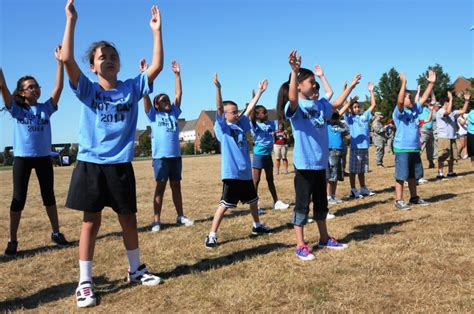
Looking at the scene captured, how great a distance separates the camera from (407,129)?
25.0 feet

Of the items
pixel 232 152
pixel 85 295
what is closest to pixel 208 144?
pixel 232 152

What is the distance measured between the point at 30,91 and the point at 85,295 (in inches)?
130

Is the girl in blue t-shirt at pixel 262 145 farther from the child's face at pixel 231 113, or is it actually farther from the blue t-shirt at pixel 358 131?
the blue t-shirt at pixel 358 131

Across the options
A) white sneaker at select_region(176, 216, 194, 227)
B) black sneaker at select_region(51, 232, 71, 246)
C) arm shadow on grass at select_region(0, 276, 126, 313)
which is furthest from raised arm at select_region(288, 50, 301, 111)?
black sneaker at select_region(51, 232, 71, 246)

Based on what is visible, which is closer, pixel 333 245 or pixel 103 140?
pixel 103 140

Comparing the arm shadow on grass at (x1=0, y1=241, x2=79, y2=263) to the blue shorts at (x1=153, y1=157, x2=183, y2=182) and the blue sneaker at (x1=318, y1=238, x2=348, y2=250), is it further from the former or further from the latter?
the blue sneaker at (x1=318, y1=238, x2=348, y2=250)

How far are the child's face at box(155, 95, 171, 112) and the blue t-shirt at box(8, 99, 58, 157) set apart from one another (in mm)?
1727

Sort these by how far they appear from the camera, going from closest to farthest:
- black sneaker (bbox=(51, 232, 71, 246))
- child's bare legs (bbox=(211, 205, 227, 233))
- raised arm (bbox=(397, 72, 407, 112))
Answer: child's bare legs (bbox=(211, 205, 227, 233)), black sneaker (bbox=(51, 232, 71, 246)), raised arm (bbox=(397, 72, 407, 112))

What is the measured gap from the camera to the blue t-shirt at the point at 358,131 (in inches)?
370

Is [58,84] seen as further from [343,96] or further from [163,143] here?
[343,96]

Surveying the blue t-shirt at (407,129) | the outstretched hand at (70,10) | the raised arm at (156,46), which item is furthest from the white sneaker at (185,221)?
the outstretched hand at (70,10)

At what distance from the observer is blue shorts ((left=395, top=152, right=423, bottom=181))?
7.58 meters

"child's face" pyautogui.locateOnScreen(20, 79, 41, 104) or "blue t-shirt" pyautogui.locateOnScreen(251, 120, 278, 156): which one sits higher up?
"child's face" pyautogui.locateOnScreen(20, 79, 41, 104)

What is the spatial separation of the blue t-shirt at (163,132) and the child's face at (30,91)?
169 cm
